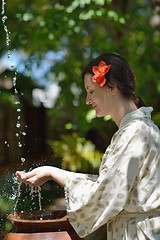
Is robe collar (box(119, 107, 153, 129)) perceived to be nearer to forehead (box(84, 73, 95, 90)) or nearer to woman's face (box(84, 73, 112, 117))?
woman's face (box(84, 73, 112, 117))

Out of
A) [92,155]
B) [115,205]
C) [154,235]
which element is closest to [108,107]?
[115,205]

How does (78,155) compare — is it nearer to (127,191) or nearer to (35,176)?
(35,176)

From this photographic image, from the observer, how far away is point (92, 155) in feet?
16.9

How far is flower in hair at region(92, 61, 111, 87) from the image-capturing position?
1.64 metres

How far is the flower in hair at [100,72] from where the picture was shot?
1.64 meters

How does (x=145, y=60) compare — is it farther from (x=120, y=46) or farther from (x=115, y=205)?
(x=115, y=205)

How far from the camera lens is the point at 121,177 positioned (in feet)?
4.86

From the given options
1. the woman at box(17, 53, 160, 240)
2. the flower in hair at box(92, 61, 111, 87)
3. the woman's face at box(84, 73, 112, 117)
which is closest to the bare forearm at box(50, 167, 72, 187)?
the woman at box(17, 53, 160, 240)

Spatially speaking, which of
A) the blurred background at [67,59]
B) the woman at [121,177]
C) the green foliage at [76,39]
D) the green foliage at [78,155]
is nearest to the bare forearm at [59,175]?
the woman at [121,177]

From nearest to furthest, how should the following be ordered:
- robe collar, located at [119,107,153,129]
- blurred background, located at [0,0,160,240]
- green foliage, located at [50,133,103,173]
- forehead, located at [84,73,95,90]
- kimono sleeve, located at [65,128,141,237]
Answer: kimono sleeve, located at [65,128,141,237], robe collar, located at [119,107,153,129], forehead, located at [84,73,95,90], blurred background, located at [0,0,160,240], green foliage, located at [50,133,103,173]

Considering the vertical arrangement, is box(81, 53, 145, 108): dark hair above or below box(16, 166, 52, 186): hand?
above

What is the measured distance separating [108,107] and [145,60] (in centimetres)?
425

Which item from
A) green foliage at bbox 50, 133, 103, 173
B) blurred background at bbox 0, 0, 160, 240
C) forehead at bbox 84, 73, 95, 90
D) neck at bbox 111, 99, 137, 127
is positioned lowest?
green foliage at bbox 50, 133, 103, 173

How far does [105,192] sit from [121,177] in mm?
93
